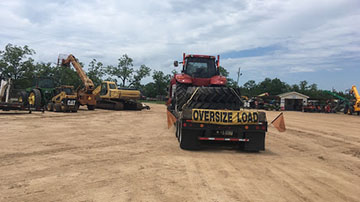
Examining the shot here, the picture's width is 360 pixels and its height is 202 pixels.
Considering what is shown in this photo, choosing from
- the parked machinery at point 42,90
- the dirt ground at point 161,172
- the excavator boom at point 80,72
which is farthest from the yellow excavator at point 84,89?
the dirt ground at point 161,172

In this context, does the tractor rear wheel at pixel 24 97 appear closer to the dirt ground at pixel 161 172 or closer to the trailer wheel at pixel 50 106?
the trailer wheel at pixel 50 106

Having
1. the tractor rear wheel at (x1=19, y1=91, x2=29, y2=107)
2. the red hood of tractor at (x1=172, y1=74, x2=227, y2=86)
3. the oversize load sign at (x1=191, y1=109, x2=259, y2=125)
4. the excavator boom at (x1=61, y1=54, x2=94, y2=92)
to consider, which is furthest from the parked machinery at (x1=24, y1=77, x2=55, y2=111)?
the oversize load sign at (x1=191, y1=109, x2=259, y2=125)

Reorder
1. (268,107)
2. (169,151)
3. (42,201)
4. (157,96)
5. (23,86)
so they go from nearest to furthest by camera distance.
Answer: (42,201), (169,151), (23,86), (268,107), (157,96)

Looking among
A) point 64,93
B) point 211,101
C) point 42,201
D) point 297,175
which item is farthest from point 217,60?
point 64,93

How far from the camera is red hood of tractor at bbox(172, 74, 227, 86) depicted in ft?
34.8

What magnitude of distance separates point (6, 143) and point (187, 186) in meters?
5.54

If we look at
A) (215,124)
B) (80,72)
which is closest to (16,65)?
(80,72)

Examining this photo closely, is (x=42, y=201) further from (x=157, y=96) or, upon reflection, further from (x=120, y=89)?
(x=157, y=96)

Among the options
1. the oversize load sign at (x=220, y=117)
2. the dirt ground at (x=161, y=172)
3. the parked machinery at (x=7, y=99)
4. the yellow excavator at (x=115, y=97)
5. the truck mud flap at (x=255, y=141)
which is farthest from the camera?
the yellow excavator at (x=115, y=97)

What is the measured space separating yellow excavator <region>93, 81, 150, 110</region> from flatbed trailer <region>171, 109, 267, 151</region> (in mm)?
17467

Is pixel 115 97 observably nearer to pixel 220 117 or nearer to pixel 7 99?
pixel 7 99

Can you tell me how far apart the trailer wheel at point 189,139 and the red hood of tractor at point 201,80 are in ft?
11.7

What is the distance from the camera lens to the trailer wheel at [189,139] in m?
7.39

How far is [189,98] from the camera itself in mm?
8414
